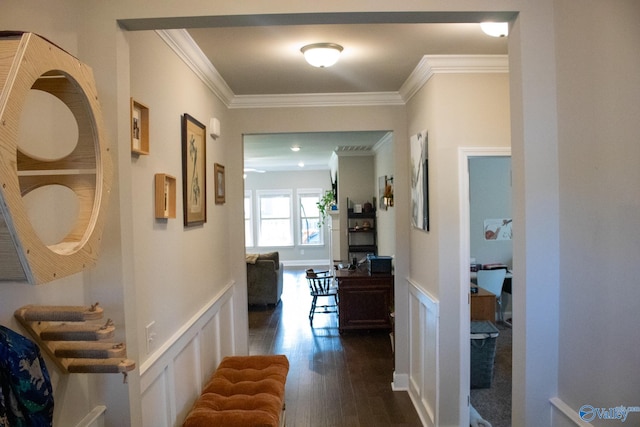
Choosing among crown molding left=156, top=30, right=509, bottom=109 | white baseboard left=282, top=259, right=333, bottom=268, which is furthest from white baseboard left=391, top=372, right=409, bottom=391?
white baseboard left=282, top=259, right=333, bottom=268

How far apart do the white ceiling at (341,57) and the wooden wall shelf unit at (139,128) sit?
719mm

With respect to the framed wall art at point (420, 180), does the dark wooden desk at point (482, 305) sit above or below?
Result: below

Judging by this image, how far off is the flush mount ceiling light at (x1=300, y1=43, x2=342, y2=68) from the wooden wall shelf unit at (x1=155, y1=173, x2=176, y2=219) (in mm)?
1088

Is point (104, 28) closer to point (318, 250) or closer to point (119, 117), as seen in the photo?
point (119, 117)

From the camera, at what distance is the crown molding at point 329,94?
2391 mm

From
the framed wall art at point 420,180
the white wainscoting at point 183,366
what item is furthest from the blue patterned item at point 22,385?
the framed wall art at point 420,180

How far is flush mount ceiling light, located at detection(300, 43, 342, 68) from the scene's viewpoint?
250 centimetres

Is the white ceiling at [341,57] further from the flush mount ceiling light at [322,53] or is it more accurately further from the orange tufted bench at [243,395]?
the orange tufted bench at [243,395]

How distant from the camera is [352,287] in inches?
209

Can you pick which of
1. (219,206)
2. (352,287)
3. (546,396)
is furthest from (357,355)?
(546,396)

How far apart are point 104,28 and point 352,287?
4.35 m

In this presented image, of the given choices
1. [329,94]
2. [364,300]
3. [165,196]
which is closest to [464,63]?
[329,94]

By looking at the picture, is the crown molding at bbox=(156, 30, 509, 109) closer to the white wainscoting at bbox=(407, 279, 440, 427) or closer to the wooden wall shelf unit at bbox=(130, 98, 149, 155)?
the wooden wall shelf unit at bbox=(130, 98, 149, 155)

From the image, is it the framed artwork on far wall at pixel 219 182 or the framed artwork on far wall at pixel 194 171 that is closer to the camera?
the framed artwork on far wall at pixel 194 171
